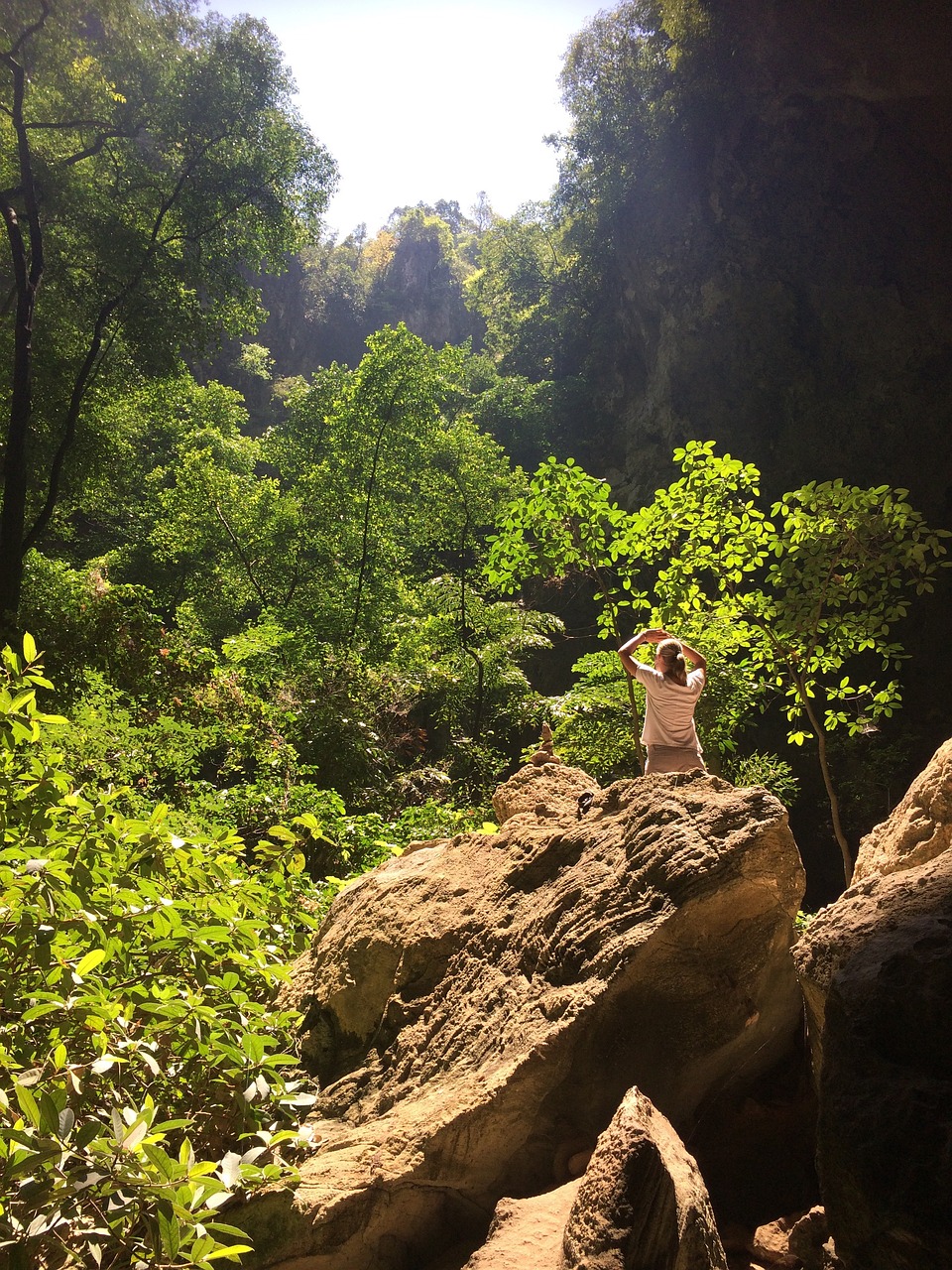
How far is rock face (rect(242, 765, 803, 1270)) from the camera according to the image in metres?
2.19

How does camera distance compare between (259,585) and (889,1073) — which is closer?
(889,1073)

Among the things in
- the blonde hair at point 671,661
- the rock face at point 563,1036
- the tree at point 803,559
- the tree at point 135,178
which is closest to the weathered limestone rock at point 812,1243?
the rock face at point 563,1036

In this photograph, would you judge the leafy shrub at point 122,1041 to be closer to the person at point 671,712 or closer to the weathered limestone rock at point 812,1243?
the weathered limestone rock at point 812,1243

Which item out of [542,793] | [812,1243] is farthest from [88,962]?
[542,793]

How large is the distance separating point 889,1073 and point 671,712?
2.76m

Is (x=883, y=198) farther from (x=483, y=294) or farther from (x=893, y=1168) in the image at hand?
(x=893, y=1168)

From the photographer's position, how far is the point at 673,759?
13.6ft

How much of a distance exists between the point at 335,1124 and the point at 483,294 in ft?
82.1

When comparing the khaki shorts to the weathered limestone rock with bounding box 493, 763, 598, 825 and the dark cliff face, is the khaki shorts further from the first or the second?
the dark cliff face

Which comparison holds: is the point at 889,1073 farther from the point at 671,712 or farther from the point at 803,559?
the point at 803,559

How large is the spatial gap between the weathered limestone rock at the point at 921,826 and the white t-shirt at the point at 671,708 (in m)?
1.56

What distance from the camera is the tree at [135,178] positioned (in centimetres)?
926

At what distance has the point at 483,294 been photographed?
24.4m

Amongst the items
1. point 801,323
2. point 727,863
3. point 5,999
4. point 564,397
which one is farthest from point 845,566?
point 564,397
